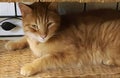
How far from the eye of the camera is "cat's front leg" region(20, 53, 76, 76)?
39.9 inches

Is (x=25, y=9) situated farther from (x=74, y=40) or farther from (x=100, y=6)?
(x=100, y=6)

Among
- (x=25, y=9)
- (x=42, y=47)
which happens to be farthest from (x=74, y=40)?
(x=25, y=9)

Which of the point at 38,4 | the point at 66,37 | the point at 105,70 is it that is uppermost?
the point at 38,4

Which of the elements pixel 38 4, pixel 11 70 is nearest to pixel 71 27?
pixel 38 4

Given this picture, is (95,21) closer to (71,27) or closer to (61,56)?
(71,27)

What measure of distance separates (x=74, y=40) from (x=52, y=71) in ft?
0.55

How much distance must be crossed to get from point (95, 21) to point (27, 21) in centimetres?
31

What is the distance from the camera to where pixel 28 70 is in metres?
1.01

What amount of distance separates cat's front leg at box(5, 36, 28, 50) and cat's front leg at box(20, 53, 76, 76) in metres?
0.17

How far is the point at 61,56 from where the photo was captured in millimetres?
1061

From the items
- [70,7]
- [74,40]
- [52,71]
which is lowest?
[52,71]

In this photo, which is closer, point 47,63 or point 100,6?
point 47,63

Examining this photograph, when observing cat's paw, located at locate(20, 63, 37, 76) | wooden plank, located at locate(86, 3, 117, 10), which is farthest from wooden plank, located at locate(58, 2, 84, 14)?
cat's paw, located at locate(20, 63, 37, 76)

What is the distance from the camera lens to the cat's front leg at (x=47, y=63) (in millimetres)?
1015
